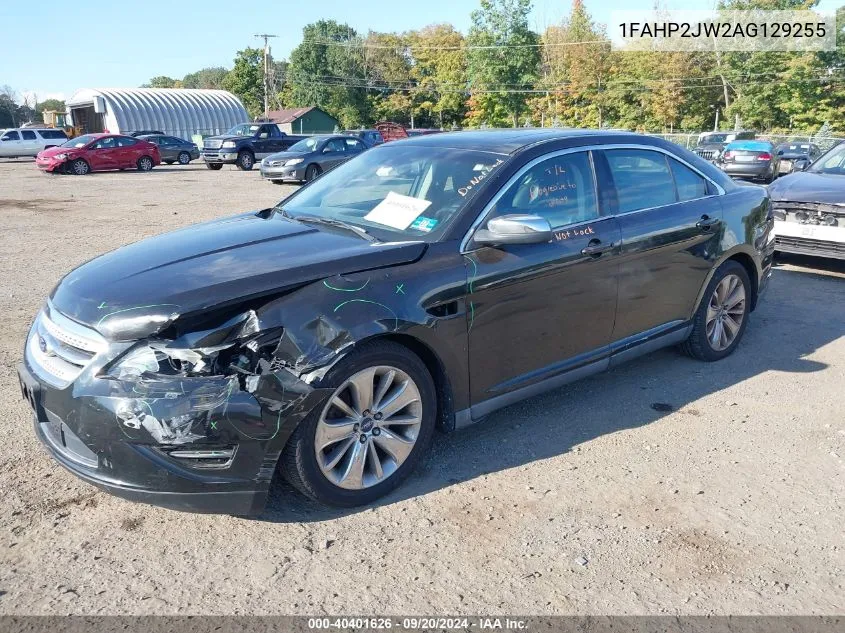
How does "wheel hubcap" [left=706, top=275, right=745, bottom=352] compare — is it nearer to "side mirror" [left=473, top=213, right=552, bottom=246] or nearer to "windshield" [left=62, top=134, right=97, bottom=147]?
"side mirror" [left=473, top=213, right=552, bottom=246]

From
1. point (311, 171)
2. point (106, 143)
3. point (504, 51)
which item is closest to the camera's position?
point (311, 171)

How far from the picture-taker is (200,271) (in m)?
3.35

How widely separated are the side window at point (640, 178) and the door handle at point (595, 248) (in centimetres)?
34

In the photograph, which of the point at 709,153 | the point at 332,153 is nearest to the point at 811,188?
the point at 332,153

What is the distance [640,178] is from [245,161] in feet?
86.4

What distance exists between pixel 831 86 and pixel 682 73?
35.6 feet

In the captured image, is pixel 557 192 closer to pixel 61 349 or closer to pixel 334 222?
pixel 334 222

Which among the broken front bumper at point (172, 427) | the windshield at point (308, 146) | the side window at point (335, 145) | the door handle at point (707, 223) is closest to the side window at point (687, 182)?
the door handle at point (707, 223)

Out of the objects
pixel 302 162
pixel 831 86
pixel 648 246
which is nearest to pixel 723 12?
pixel 831 86

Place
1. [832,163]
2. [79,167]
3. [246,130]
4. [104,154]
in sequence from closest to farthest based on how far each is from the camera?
1. [832,163]
2. [79,167]
3. [104,154]
4. [246,130]

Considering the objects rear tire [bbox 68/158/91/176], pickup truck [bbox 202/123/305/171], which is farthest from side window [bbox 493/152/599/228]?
rear tire [bbox 68/158/91/176]

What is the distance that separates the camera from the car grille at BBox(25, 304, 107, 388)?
308 cm

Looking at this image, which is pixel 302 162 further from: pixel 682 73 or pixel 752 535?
pixel 682 73

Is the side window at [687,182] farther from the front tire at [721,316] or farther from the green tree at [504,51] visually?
the green tree at [504,51]
